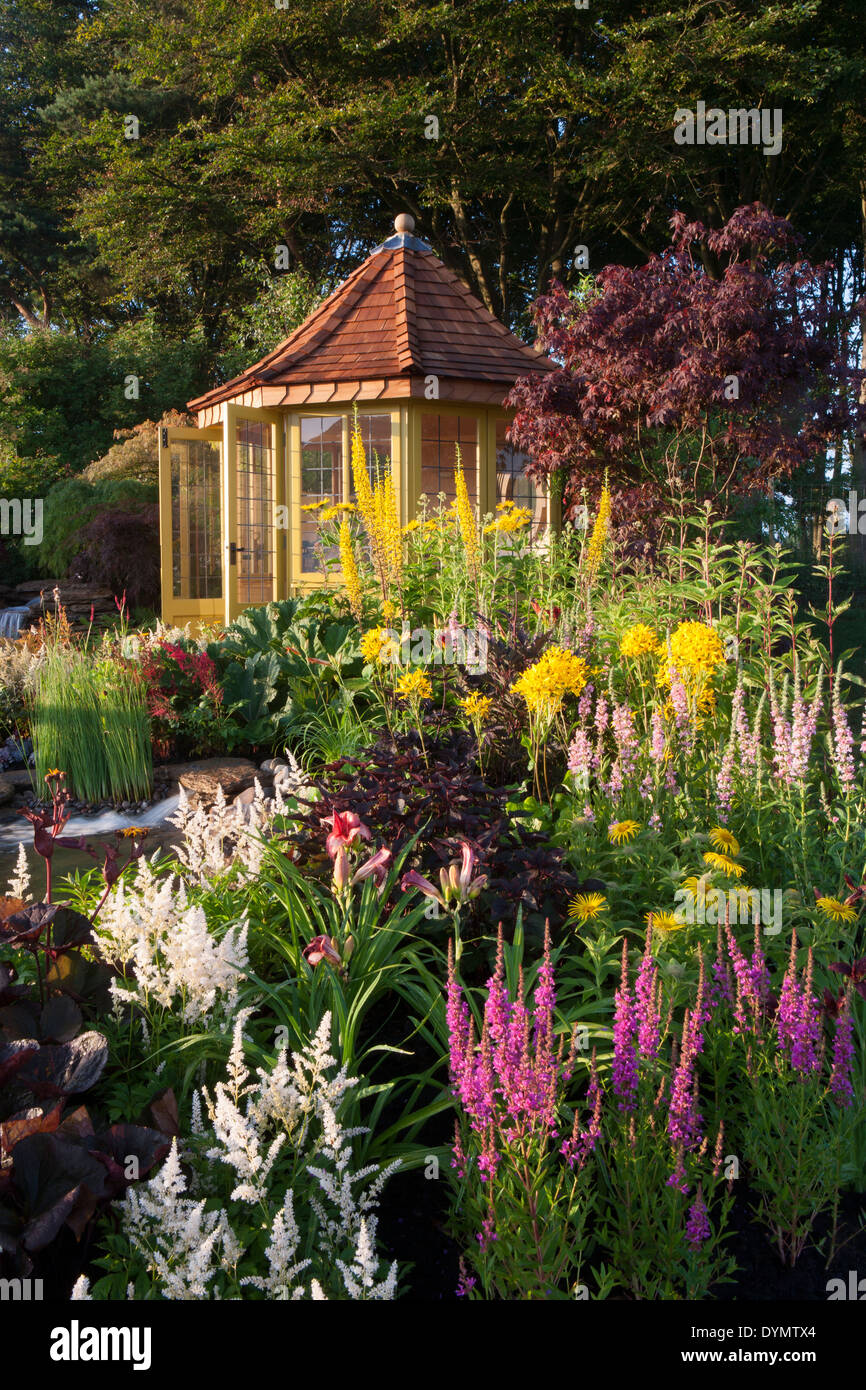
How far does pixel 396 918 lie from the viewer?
2.21 m

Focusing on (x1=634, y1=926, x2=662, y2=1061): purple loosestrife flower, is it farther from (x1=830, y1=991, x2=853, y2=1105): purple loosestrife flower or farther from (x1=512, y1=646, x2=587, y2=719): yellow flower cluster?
(x1=512, y1=646, x2=587, y2=719): yellow flower cluster

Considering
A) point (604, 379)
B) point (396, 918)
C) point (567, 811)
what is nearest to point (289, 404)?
point (604, 379)

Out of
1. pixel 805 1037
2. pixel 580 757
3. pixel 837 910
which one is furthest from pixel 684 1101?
pixel 580 757

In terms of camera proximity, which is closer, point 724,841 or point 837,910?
point 837,910

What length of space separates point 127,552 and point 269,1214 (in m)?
12.1

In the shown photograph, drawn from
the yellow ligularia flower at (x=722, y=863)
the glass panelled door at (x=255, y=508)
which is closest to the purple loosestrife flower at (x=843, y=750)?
the yellow ligularia flower at (x=722, y=863)

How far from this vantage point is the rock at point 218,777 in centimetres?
512

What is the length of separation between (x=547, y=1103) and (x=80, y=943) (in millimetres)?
1010

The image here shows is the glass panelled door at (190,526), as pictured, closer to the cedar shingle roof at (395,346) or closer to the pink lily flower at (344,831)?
the cedar shingle roof at (395,346)

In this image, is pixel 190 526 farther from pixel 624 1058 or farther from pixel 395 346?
pixel 624 1058

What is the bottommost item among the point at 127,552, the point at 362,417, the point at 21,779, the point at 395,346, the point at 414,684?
the point at 21,779

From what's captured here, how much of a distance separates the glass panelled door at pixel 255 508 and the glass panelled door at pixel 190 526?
110 centimetres

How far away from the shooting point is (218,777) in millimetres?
5273

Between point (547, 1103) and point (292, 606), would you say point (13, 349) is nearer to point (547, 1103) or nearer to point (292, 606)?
point (292, 606)
